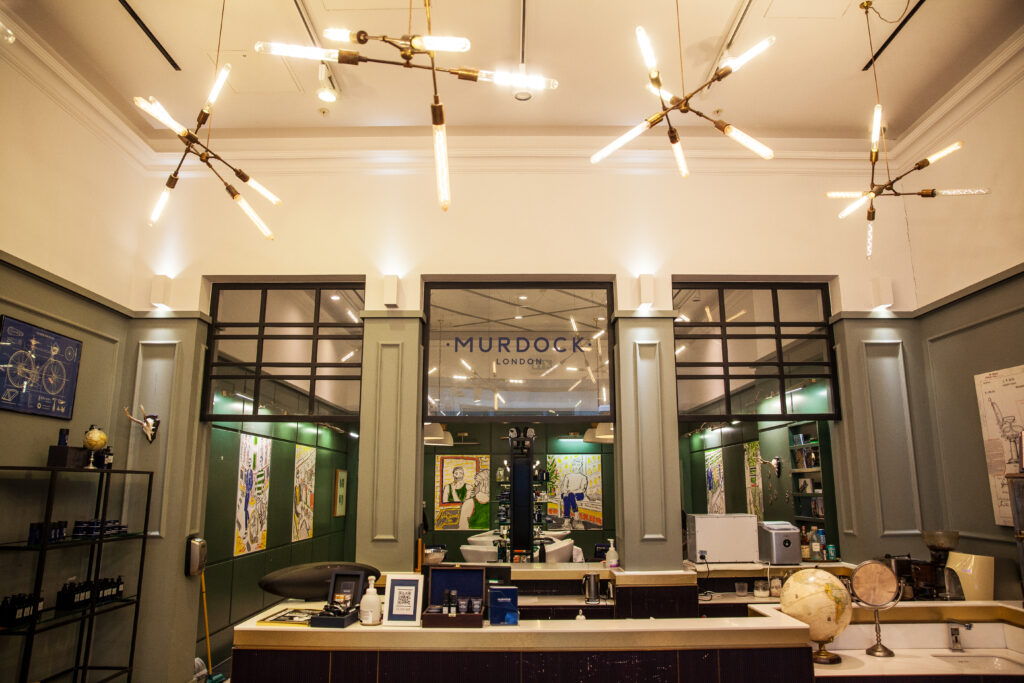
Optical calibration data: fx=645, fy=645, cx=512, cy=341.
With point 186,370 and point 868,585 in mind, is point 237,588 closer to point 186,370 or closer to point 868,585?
point 186,370

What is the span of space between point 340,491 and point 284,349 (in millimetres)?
5230

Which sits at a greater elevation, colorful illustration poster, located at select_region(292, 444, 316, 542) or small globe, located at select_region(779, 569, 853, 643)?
colorful illustration poster, located at select_region(292, 444, 316, 542)

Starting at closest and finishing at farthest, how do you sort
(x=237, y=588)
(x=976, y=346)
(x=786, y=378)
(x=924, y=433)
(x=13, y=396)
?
(x=13, y=396), (x=976, y=346), (x=924, y=433), (x=786, y=378), (x=237, y=588)

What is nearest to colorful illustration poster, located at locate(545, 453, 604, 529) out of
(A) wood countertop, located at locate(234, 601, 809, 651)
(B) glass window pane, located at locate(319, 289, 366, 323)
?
(B) glass window pane, located at locate(319, 289, 366, 323)

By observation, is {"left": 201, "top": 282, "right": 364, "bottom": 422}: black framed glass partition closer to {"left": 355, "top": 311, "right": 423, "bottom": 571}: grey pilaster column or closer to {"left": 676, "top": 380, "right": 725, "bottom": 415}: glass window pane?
{"left": 355, "top": 311, "right": 423, "bottom": 571}: grey pilaster column

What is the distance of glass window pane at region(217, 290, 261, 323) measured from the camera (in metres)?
6.24

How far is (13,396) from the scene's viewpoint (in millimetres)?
4438

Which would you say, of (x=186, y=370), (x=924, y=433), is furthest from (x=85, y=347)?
(x=924, y=433)

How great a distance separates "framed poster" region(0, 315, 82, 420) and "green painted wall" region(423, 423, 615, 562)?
6771 millimetres

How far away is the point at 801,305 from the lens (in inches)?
249

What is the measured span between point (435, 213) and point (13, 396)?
11.8 ft

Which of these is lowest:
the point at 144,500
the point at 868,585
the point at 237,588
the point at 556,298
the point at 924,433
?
the point at 237,588

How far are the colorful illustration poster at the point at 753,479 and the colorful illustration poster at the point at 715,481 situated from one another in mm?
928

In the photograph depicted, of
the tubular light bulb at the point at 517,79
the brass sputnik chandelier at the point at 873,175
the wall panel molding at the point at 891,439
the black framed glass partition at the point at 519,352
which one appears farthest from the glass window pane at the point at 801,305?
the tubular light bulb at the point at 517,79
